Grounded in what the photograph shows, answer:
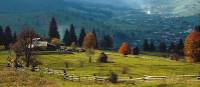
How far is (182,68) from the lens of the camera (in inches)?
5143

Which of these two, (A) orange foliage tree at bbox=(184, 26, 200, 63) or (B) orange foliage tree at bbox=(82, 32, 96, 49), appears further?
(B) orange foliage tree at bbox=(82, 32, 96, 49)

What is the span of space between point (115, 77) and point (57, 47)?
11533 centimetres

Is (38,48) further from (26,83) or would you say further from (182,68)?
(26,83)

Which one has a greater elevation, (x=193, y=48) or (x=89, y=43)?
(x=89, y=43)

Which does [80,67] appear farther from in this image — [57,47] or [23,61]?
[57,47]

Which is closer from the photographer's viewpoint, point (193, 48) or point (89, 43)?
point (193, 48)

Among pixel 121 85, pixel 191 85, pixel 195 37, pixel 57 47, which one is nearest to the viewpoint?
pixel 191 85

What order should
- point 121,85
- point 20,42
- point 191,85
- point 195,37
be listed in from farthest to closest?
1. point 195,37
2. point 20,42
3. point 121,85
4. point 191,85

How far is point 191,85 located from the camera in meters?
63.2

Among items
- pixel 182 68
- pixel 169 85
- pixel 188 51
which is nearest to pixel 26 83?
pixel 169 85

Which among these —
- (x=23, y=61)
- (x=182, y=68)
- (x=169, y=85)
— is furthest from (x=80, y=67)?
(x=169, y=85)

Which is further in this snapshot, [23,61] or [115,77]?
[23,61]

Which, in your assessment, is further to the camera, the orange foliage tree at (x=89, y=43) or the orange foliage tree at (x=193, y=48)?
the orange foliage tree at (x=89, y=43)

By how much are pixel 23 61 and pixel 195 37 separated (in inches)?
2339
